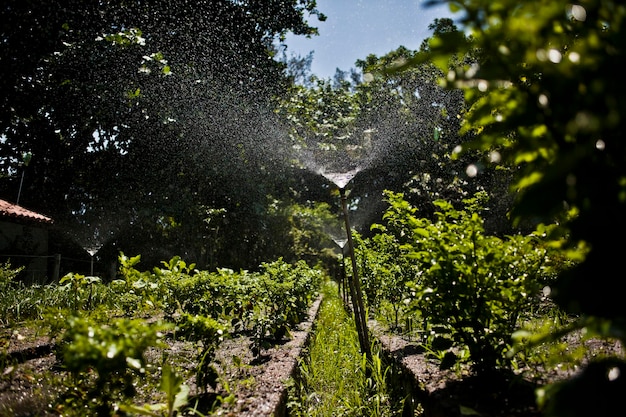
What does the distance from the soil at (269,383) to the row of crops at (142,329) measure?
4 cm

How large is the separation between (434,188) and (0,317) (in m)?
11.9

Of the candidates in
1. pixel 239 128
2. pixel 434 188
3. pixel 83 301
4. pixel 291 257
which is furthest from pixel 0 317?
pixel 434 188

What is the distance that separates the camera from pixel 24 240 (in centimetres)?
826

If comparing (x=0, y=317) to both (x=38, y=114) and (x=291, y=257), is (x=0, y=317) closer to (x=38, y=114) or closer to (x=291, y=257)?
(x=38, y=114)

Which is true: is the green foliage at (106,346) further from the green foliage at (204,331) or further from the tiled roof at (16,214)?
the tiled roof at (16,214)

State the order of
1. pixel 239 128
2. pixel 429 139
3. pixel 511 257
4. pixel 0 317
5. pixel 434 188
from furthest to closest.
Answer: pixel 429 139, pixel 434 188, pixel 239 128, pixel 0 317, pixel 511 257

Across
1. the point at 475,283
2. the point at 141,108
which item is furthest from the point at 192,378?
the point at 141,108

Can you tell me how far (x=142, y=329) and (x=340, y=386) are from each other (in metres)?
1.70

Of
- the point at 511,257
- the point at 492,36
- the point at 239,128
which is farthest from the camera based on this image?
the point at 239,128

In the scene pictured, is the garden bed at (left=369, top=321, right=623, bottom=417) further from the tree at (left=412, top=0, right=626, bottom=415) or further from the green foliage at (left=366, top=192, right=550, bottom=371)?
the tree at (left=412, top=0, right=626, bottom=415)

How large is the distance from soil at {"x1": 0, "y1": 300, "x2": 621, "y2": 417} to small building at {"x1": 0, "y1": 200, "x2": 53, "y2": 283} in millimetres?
5819

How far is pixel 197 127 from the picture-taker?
8250mm

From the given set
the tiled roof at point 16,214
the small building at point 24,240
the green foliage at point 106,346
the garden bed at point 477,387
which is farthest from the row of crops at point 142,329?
the small building at point 24,240

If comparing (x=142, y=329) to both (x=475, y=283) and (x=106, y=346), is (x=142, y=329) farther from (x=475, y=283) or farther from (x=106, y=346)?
(x=475, y=283)
